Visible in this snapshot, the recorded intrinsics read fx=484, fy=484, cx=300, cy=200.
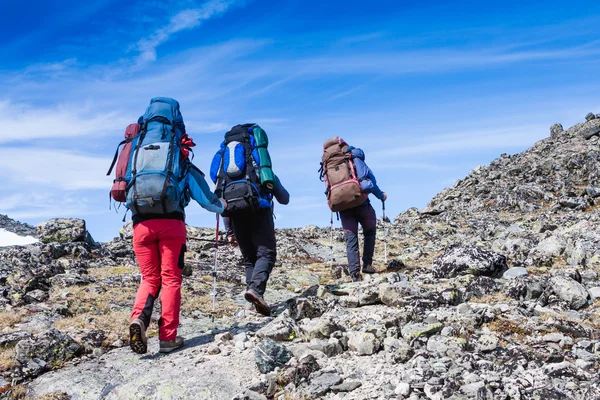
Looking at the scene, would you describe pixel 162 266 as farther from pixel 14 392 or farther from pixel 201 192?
pixel 14 392

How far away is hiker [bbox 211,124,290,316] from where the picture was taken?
29.6 feet

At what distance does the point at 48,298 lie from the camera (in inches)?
471

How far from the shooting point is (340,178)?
40.4 feet

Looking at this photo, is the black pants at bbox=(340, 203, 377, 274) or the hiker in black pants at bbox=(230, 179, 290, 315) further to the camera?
the black pants at bbox=(340, 203, 377, 274)

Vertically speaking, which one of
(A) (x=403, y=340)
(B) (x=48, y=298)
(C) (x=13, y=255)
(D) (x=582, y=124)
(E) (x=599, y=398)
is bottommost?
(E) (x=599, y=398)

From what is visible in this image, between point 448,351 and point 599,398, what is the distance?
1644mm

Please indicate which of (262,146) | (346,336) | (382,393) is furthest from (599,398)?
(262,146)

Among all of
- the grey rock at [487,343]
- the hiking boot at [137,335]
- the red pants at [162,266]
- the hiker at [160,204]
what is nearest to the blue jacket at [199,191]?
the hiker at [160,204]

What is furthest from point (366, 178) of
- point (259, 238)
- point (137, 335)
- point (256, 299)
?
point (137, 335)

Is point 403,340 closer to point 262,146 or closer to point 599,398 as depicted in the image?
point 599,398

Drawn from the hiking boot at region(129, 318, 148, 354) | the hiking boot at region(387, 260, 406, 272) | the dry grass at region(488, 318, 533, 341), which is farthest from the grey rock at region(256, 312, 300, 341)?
the hiking boot at region(387, 260, 406, 272)

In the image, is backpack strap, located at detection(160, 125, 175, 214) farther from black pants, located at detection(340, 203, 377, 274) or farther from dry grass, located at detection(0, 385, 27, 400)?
black pants, located at detection(340, 203, 377, 274)

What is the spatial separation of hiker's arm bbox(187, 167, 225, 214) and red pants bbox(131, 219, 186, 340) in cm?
48

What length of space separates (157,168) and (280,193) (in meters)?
2.81
